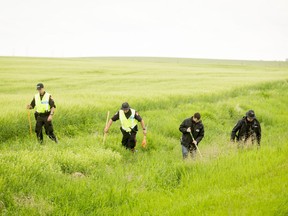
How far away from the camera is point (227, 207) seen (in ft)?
19.4

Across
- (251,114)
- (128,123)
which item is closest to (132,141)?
(128,123)

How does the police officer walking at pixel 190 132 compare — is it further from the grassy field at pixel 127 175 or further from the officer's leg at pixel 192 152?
the grassy field at pixel 127 175

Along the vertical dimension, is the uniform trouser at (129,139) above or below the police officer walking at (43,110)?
below

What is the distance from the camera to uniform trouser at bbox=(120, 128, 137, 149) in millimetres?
10555

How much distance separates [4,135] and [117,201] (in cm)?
664

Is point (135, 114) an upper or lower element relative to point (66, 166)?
upper

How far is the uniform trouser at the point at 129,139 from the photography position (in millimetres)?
10555

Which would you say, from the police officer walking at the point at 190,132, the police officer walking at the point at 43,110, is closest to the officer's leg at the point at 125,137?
the police officer walking at the point at 190,132

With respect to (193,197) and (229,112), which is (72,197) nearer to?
(193,197)

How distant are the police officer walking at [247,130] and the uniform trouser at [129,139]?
3059 mm

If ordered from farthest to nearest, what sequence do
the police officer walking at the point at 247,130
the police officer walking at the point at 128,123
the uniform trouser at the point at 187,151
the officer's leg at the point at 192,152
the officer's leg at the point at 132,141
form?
the officer's leg at the point at 132,141, the police officer walking at the point at 128,123, the police officer walking at the point at 247,130, the uniform trouser at the point at 187,151, the officer's leg at the point at 192,152

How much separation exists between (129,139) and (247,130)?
3.69 m

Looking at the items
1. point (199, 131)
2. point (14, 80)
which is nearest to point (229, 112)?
point (199, 131)

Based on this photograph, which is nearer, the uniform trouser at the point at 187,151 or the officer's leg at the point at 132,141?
the uniform trouser at the point at 187,151
